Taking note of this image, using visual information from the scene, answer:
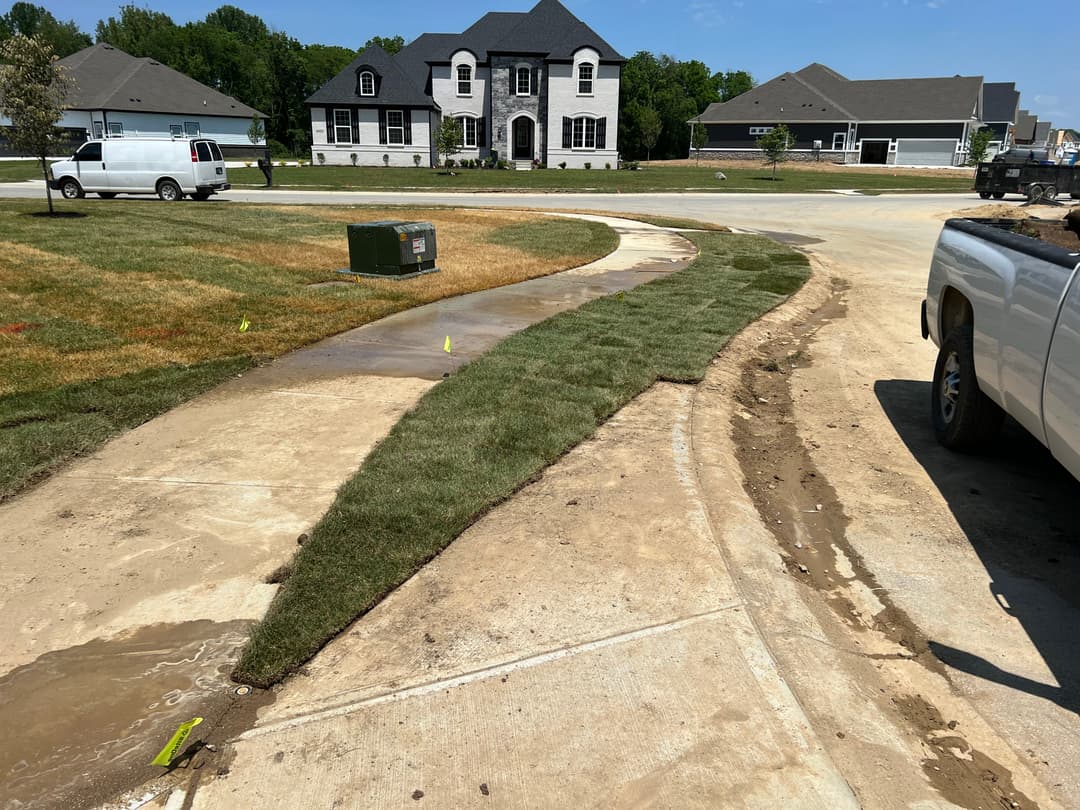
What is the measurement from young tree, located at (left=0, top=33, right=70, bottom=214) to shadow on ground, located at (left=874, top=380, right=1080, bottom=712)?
17.8m

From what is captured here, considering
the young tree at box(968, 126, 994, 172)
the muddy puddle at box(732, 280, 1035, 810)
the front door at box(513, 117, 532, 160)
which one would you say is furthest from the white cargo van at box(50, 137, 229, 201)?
the young tree at box(968, 126, 994, 172)

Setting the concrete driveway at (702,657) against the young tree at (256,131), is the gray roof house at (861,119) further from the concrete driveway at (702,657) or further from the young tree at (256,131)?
the concrete driveway at (702,657)

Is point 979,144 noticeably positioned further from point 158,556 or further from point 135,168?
point 158,556

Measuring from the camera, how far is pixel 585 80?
170 feet

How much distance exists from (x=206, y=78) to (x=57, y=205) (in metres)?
81.9

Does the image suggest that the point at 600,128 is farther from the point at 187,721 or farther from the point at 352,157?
the point at 187,721

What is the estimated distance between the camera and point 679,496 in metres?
4.88

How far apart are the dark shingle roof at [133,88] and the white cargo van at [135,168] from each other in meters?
34.5

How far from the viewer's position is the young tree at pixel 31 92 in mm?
16219

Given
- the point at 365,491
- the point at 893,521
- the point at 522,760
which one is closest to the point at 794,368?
the point at 893,521

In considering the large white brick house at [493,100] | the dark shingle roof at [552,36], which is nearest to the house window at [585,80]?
the large white brick house at [493,100]

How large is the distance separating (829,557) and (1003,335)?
1.79 m

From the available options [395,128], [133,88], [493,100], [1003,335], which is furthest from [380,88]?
[1003,335]

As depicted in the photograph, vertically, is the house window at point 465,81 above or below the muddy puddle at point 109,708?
above
